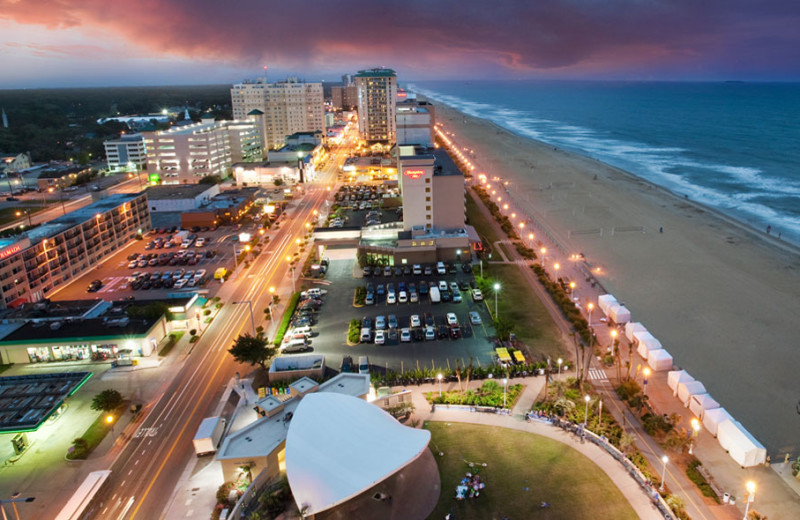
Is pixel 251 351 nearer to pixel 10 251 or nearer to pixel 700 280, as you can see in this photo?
pixel 10 251

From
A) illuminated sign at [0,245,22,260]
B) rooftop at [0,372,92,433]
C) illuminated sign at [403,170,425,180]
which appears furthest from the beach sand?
illuminated sign at [0,245,22,260]

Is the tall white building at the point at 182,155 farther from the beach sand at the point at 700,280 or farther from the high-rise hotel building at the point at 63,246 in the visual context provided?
the beach sand at the point at 700,280

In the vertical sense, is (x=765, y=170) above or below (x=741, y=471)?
above

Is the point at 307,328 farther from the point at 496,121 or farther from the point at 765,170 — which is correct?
the point at 496,121

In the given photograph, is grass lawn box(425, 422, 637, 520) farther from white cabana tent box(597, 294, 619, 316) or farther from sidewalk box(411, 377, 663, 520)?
white cabana tent box(597, 294, 619, 316)

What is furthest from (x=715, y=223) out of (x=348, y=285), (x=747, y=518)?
(x=747, y=518)

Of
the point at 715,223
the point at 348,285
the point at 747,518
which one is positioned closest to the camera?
the point at 747,518
